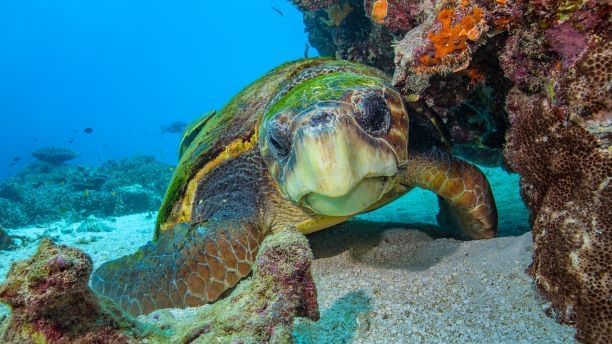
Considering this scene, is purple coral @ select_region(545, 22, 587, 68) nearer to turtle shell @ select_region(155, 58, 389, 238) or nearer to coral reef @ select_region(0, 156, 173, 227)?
turtle shell @ select_region(155, 58, 389, 238)

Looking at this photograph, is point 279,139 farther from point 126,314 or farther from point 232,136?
point 126,314

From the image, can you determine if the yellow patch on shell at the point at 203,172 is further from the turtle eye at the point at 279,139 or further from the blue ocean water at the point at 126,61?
the blue ocean water at the point at 126,61

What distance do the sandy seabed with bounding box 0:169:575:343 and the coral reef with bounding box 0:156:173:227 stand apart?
8.94 m

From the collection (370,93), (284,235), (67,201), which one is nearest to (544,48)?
(370,93)

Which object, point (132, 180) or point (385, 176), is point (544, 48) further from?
point (132, 180)

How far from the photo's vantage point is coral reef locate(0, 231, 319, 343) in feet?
3.92

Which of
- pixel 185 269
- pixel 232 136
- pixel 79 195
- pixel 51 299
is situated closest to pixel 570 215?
pixel 51 299

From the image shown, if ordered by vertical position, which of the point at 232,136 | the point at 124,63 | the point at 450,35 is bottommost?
the point at 232,136

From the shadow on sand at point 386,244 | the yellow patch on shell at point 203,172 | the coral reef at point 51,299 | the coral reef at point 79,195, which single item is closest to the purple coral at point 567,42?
the shadow on sand at point 386,244

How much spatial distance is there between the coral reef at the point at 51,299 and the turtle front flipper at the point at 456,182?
2.65 meters

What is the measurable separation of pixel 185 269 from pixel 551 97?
2558mm

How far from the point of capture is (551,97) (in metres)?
2.10

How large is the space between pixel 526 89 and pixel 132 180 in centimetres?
1587

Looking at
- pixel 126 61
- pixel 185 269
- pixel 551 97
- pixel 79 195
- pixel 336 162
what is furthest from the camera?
pixel 126 61
